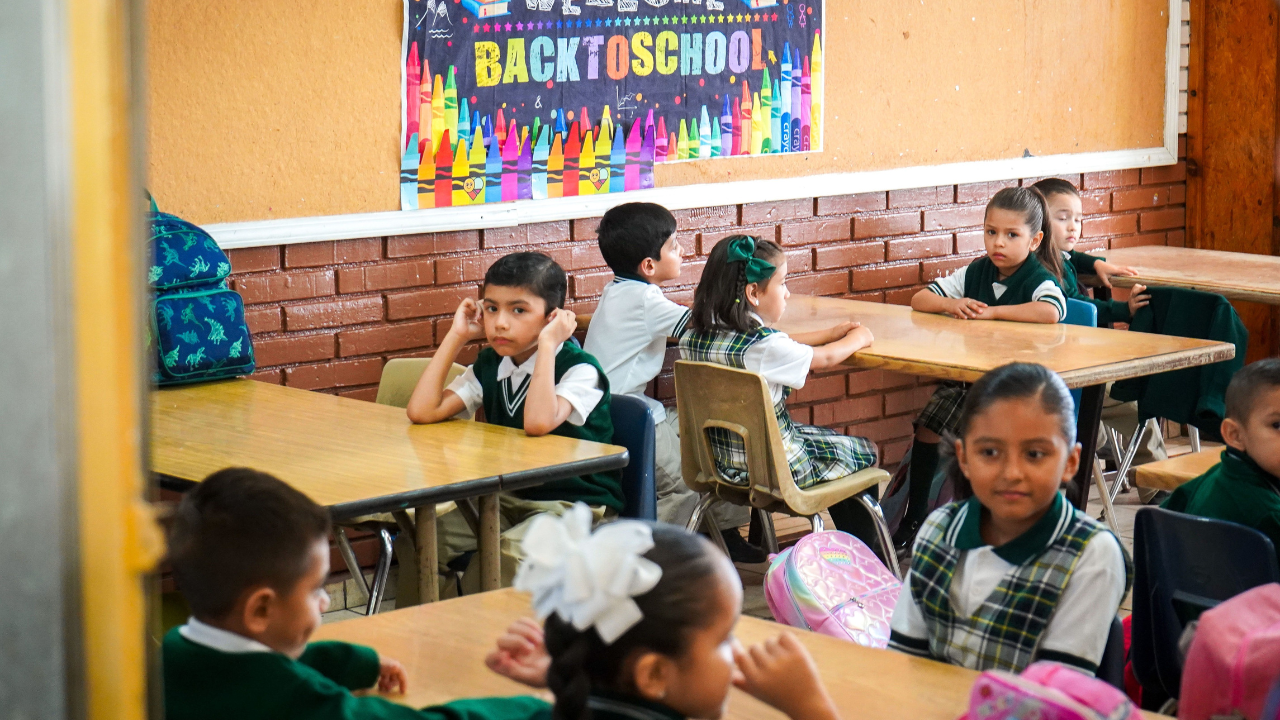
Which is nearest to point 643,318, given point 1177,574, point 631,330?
point 631,330

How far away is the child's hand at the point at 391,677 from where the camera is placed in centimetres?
149

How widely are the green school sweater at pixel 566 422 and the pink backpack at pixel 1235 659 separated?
61.0 inches

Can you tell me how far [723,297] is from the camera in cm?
345

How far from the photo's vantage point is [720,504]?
397 centimetres

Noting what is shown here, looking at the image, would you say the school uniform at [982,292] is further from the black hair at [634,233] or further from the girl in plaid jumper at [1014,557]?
the girl in plaid jumper at [1014,557]

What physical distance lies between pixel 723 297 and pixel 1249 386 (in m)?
1.41

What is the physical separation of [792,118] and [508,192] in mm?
1085

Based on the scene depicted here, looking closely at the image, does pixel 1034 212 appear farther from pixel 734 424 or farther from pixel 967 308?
pixel 734 424

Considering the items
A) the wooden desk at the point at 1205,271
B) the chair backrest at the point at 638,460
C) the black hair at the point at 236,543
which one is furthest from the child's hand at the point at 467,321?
the wooden desk at the point at 1205,271

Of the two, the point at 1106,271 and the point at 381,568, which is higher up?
the point at 1106,271

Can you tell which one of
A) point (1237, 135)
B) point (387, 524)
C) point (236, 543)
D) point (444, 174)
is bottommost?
point (387, 524)

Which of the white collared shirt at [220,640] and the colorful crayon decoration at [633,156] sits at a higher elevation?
the colorful crayon decoration at [633,156]

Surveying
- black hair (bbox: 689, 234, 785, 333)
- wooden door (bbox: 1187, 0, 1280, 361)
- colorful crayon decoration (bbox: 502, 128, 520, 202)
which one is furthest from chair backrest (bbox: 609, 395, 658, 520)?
wooden door (bbox: 1187, 0, 1280, 361)

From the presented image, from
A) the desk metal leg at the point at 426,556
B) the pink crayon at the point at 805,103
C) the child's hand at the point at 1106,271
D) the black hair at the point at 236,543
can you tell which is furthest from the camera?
the child's hand at the point at 1106,271
